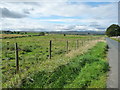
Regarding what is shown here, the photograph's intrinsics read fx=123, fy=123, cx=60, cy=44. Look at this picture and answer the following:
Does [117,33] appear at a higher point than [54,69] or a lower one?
higher

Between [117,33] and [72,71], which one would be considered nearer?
[72,71]

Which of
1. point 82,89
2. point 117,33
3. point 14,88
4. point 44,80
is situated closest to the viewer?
point 14,88

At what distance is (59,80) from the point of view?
16.1 feet

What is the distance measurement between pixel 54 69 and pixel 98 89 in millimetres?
2324

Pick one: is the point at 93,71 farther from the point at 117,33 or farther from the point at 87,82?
the point at 117,33

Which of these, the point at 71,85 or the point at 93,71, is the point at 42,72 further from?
the point at 93,71

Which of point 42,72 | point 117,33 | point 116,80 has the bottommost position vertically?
point 116,80

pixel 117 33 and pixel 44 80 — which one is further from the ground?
pixel 117 33

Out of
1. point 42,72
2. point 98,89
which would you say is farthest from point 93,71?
point 42,72

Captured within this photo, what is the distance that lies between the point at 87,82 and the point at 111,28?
100922 millimetres

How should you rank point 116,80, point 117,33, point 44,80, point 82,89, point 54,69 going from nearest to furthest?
point 82,89, point 44,80, point 116,80, point 54,69, point 117,33

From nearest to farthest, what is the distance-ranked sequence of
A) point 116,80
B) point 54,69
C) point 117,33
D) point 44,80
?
1. point 44,80
2. point 116,80
3. point 54,69
4. point 117,33

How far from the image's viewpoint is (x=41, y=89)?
4.22 m

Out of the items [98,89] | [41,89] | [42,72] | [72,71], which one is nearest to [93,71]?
[72,71]
